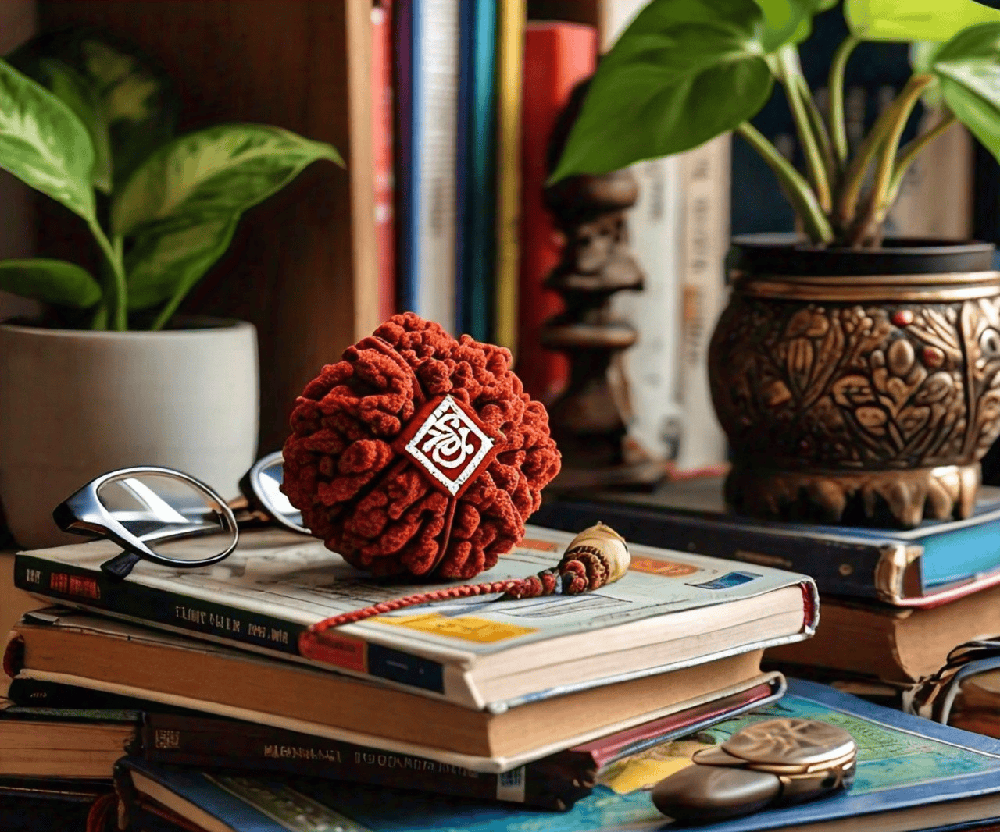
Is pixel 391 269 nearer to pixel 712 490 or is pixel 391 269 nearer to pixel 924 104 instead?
pixel 712 490

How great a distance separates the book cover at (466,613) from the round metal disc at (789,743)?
0.13ft

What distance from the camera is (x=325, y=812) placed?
1.71ft

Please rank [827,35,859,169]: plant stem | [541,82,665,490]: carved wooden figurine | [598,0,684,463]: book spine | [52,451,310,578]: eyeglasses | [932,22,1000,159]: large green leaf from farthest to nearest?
[598,0,684,463]: book spine < [541,82,665,490]: carved wooden figurine < [827,35,859,169]: plant stem < [932,22,1000,159]: large green leaf < [52,451,310,578]: eyeglasses

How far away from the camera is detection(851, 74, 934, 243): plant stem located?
2.53 ft

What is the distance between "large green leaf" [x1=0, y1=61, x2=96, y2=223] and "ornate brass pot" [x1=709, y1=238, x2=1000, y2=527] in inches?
14.3

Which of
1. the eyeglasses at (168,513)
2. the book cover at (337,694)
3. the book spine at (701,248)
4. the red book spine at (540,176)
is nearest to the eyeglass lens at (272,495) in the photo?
the eyeglasses at (168,513)

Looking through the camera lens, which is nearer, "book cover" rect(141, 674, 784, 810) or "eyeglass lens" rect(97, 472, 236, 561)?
"book cover" rect(141, 674, 784, 810)

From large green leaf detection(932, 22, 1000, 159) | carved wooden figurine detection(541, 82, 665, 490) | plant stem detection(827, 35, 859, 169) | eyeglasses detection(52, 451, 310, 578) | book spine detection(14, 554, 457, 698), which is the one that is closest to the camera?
book spine detection(14, 554, 457, 698)

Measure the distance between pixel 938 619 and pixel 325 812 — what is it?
37 centimetres

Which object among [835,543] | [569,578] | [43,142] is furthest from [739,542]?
[43,142]

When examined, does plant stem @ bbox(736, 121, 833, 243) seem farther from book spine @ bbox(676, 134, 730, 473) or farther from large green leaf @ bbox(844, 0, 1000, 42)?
book spine @ bbox(676, 134, 730, 473)

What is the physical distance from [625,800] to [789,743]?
0.22 ft

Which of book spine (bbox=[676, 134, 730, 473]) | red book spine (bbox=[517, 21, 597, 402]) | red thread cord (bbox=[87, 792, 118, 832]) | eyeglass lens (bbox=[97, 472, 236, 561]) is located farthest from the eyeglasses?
book spine (bbox=[676, 134, 730, 473])

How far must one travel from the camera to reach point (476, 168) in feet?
2.93
